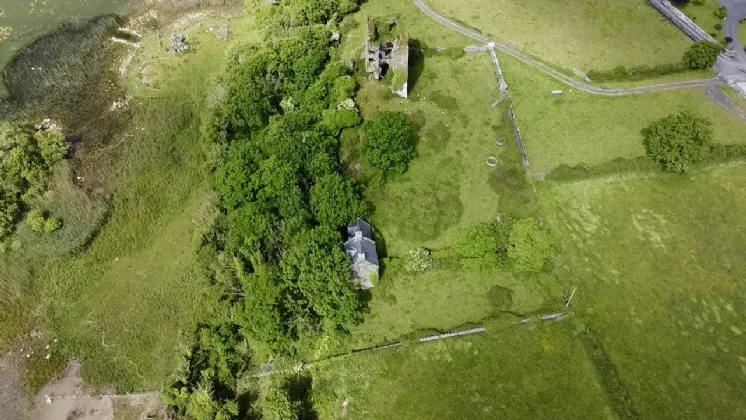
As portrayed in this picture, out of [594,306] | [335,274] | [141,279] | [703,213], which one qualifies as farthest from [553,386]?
[141,279]

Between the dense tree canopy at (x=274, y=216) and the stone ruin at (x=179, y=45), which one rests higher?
the stone ruin at (x=179, y=45)

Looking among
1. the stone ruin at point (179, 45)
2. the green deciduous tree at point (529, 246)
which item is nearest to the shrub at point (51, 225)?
the stone ruin at point (179, 45)

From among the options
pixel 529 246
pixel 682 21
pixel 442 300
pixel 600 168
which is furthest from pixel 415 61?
pixel 682 21

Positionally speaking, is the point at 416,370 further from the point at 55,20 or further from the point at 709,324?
the point at 55,20

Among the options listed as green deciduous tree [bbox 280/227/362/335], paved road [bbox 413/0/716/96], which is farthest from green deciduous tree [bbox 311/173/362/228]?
paved road [bbox 413/0/716/96]

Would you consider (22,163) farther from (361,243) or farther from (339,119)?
(361,243)

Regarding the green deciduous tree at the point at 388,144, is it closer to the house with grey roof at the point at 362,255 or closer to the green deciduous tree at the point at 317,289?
the house with grey roof at the point at 362,255
